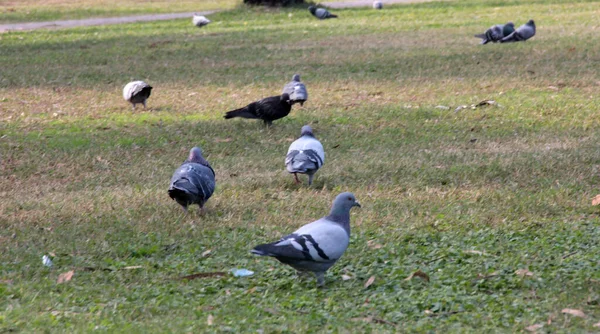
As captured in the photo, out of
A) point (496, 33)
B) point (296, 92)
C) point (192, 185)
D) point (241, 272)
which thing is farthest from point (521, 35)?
point (241, 272)

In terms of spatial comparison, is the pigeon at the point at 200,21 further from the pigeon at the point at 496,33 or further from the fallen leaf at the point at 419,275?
the fallen leaf at the point at 419,275

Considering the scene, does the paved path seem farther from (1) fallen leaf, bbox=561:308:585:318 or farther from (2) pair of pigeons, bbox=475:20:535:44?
(1) fallen leaf, bbox=561:308:585:318

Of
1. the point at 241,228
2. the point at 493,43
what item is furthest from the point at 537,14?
the point at 241,228

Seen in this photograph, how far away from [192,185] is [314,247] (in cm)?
191

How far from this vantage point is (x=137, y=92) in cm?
1198

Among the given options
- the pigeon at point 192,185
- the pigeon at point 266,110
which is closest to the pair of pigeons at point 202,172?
the pigeon at point 192,185

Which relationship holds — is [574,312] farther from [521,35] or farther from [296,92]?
[521,35]

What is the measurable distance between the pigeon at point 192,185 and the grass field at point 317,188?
0.67 ft

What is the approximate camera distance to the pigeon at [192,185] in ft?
22.3

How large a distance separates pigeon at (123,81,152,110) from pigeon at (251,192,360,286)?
693 cm

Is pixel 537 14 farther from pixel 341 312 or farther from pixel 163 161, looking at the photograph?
pixel 341 312

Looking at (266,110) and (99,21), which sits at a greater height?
(266,110)

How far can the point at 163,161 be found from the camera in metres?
9.50

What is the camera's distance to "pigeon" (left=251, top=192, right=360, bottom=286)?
16.7 ft
